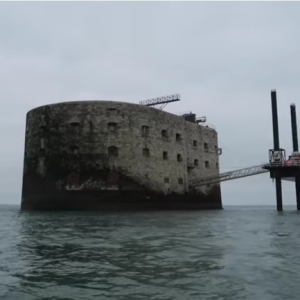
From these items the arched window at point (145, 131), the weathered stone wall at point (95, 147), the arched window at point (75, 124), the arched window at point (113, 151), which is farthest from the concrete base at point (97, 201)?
the arched window at point (75, 124)

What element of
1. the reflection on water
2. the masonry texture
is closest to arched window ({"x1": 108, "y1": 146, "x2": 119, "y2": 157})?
the masonry texture

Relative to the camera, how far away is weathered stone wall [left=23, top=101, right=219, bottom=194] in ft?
87.5

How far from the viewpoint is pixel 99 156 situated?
2672cm

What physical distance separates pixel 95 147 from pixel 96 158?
740 millimetres

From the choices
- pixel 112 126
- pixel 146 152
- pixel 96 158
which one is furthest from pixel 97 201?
pixel 112 126

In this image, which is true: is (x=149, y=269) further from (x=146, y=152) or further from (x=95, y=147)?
(x=146, y=152)

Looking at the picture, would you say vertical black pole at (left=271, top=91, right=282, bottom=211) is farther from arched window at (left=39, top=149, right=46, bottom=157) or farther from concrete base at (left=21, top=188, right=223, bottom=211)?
arched window at (left=39, top=149, right=46, bottom=157)

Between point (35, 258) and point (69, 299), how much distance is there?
2.86 meters

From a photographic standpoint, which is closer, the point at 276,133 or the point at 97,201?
the point at 97,201

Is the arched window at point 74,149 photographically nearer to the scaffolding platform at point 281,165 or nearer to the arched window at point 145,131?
the arched window at point 145,131

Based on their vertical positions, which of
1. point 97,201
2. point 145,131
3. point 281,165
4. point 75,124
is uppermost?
point 75,124

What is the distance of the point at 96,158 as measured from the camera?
1051 inches

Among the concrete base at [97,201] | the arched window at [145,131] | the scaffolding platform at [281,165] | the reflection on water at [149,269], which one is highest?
the arched window at [145,131]

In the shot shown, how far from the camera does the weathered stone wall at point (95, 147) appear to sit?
26656 mm
